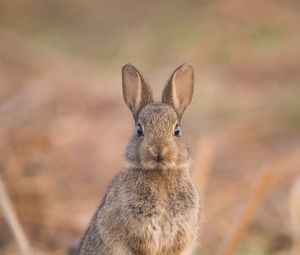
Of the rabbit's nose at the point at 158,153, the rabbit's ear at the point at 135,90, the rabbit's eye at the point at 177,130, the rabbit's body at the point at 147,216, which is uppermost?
the rabbit's ear at the point at 135,90

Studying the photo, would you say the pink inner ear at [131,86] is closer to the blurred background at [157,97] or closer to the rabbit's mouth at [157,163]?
the rabbit's mouth at [157,163]

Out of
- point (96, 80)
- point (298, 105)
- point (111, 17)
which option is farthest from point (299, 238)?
point (111, 17)

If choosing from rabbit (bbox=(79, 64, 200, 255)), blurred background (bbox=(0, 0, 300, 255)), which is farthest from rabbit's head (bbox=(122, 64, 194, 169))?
blurred background (bbox=(0, 0, 300, 255))

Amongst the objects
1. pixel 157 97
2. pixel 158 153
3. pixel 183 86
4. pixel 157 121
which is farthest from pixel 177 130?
pixel 157 97

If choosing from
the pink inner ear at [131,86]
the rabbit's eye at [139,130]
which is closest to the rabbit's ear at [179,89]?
the pink inner ear at [131,86]

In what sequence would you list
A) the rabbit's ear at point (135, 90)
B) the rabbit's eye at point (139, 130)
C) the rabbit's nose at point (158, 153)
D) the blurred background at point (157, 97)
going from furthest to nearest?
the blurred background at point (157, 97)
the rabbit's ear at point (135, 90)
the rabbit's eye at point (139, 130)
the rabbit's nose at point (158, 153)

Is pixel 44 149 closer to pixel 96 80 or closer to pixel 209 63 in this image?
pixel 96 80

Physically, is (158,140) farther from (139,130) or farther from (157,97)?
(157,97)
